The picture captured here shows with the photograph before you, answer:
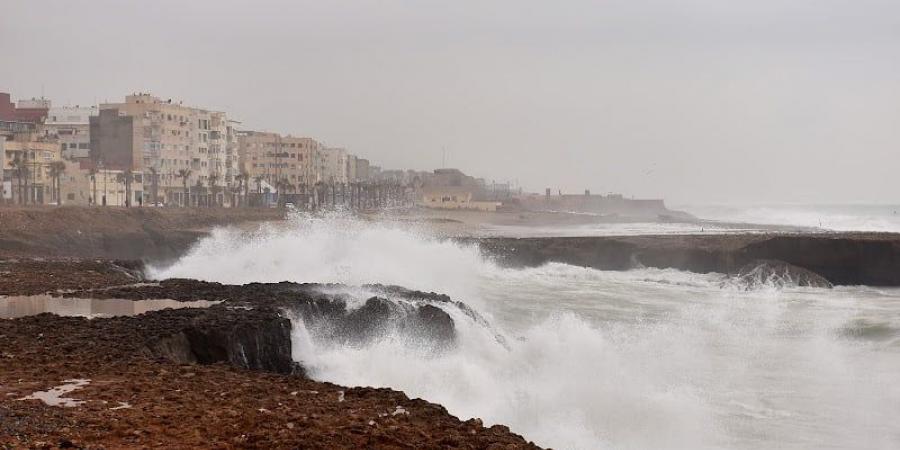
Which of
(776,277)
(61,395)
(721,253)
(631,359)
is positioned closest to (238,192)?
(721,253)

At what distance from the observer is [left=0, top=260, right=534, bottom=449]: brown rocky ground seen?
26.3 feet

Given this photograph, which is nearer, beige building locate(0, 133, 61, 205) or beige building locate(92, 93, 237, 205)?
beige building locate(0, 133, 61, 205)

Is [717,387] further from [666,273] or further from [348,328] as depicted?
[666,273]

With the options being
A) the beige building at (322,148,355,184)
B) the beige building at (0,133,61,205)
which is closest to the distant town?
the beige building at (0,133,61,205)

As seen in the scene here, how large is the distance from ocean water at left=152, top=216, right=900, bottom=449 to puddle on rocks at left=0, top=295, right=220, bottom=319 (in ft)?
9.89

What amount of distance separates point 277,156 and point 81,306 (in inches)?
4312

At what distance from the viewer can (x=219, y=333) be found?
1348cm

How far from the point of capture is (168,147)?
95125 mm

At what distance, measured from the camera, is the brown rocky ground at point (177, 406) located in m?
8.02

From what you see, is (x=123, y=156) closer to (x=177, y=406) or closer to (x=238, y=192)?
(x=238, y=192)

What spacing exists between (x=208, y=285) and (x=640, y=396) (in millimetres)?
10051

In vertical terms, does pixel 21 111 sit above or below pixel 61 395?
above

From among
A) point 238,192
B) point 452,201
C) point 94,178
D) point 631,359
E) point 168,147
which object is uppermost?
point 168,147

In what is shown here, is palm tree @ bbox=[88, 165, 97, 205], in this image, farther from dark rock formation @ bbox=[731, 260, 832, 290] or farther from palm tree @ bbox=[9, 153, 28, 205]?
dark rock formation @ bbox=[731, 260, 832, 290]
